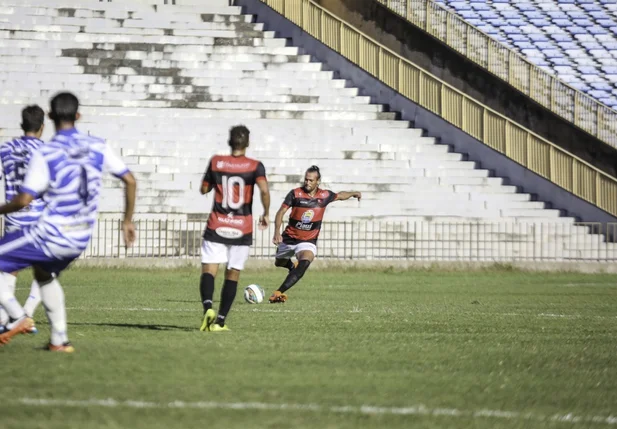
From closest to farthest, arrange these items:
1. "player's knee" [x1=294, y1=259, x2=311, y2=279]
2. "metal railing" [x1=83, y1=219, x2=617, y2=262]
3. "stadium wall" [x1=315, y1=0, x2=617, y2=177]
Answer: "player's knee" [x1=294, y1=259, x2=311, y2=279] → "metal railing" [x1=83, y1=219, x2=617, y2=262] → "stadium wall" [x1=315, y1=0, x2=617, y2=177]

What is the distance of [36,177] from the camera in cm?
856

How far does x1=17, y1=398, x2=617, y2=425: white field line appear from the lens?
20.4 ft

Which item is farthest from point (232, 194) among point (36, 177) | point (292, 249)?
point (292, 249)

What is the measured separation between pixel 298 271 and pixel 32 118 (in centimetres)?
675

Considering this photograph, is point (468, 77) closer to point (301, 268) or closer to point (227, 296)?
point (301, 268)

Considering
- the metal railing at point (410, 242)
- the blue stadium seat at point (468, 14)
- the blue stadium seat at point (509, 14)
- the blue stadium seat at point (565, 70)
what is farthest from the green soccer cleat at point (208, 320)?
the blue stadium seat at point (509, 14)

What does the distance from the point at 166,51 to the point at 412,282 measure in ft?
46.0

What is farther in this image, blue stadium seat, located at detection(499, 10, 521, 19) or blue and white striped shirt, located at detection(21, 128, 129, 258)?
blue stadium seat, located at detection(499, 10, 521, 19)

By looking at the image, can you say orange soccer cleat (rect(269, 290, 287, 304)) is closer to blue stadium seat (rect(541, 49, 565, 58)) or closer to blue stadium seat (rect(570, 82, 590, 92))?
blue stadium seat (rect(570, 82, 590, 92))

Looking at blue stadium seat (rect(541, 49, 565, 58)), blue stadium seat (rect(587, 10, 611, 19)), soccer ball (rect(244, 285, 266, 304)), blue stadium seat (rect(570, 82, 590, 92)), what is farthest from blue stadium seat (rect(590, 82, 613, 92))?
soccer ball (rect(244, 285, 266, 304))

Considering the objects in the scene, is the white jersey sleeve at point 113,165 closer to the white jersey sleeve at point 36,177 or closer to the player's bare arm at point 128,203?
the player's bare arm at point 128,203

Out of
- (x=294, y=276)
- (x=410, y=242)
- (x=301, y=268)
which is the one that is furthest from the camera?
(x=410, y=242)

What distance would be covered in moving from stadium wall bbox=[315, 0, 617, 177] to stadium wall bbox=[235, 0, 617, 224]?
3.06m

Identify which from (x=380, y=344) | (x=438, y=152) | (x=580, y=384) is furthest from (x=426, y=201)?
(x=580, y=384)
